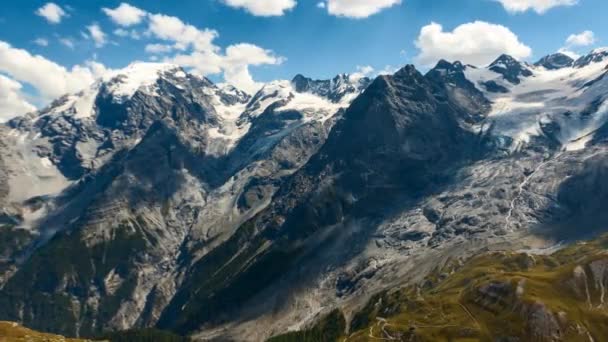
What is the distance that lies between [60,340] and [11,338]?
16177mm

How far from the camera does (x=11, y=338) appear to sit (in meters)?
181

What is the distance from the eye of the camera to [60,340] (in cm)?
18025
